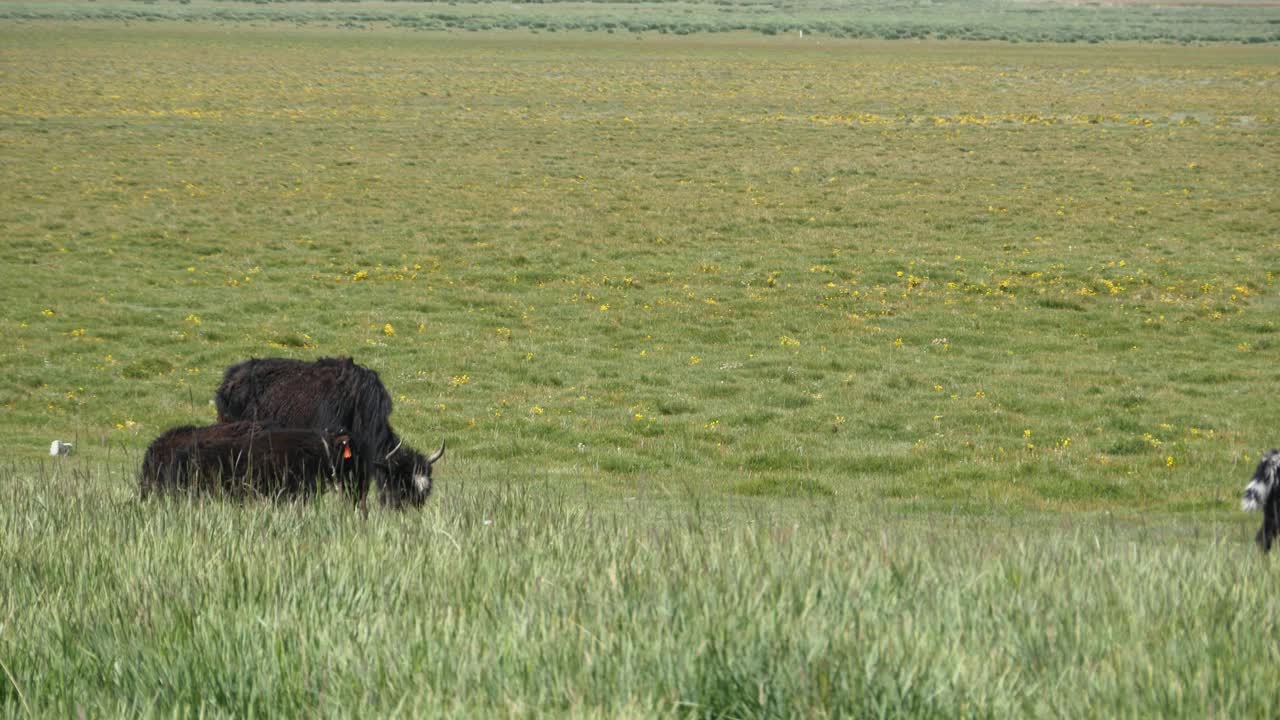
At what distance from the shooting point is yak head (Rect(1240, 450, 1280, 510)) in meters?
9.30

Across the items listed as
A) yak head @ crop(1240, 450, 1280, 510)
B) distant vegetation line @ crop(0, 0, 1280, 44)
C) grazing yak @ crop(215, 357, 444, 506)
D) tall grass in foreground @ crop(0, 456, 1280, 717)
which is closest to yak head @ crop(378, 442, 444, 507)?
grazing yak @ crop(215, 357, 444, 506)

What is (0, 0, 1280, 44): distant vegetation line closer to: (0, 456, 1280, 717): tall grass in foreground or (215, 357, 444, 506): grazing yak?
(215, 357, 444, 506): grazing yak

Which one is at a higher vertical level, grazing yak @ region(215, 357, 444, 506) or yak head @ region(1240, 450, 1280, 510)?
yak head @ region(1240, 450, 1280, 510)

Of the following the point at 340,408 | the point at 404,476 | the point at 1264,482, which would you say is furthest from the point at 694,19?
the point at 1264,482

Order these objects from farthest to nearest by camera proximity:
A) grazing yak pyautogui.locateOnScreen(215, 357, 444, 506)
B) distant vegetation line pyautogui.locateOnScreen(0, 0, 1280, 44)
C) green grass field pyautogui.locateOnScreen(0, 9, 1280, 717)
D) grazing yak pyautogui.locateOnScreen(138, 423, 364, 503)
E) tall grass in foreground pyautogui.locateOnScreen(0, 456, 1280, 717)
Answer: distant vegetation line pyautogui.locateOnScreen(0, 0, 1280, 44)
grazing yak pyautogui.locateOnScreen(215, 357, 444, 506)
grazing yak pyautogui.locateOnScreen(138, 423, 364, 503)
green grass field pyautogui.locateOnScreen(0, 9, 1280, 717)
tall grass in foreground pyautogui.locateOnScreen(0, 456, 1280, 717)

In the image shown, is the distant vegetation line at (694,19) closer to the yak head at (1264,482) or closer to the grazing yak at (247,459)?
the grazing yak at (247,459)

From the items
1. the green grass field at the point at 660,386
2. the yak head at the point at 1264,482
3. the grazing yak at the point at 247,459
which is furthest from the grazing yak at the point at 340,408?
the yak head at the point at 1264,482

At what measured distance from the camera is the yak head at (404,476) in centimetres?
1109

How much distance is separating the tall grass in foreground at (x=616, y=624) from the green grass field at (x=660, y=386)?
29mm

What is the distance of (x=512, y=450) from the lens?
16.8 m

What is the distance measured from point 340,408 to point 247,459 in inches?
50.8

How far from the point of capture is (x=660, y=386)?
802 inches

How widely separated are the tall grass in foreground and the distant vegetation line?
116 metres

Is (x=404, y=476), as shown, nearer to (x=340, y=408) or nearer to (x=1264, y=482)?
(x=340, y=408)
